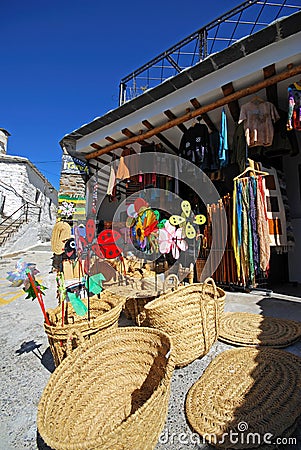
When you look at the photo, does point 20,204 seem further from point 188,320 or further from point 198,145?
point 188,320

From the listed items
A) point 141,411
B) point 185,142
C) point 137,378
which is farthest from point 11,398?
point 185,142

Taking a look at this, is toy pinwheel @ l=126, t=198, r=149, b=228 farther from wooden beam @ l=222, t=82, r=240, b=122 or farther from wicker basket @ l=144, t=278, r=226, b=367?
wicker basket @ l=144, t=278, r=226, b=367

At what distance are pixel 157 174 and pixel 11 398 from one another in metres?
4.25

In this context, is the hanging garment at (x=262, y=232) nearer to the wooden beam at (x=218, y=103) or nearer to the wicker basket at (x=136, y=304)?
the wooden beam at (x=218, y=103)

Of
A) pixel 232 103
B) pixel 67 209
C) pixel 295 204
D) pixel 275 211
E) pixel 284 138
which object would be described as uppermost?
pixel 232 103

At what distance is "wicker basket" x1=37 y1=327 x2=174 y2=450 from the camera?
85 cm

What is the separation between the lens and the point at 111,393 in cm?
130

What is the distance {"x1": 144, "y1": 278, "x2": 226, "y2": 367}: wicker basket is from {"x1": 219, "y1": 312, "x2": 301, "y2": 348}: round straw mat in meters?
0.31

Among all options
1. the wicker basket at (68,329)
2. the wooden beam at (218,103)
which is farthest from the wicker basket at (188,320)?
the wooden beam at (218,103)

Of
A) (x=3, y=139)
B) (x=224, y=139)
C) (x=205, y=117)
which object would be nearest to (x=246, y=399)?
(x=224, y=139)

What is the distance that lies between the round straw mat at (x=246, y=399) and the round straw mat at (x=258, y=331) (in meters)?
0.16

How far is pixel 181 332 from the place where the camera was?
151cm

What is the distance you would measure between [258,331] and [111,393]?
1.32m

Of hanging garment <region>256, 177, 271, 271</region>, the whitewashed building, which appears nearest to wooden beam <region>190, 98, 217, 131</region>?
hanging garment <region>256, 177, 271, 271</region>
